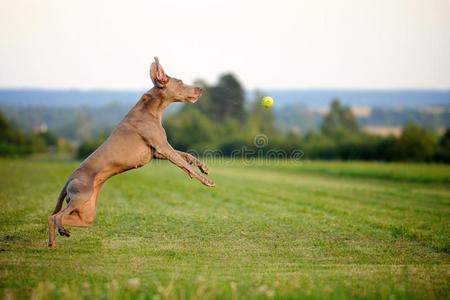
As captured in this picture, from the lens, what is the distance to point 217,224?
13.3 m

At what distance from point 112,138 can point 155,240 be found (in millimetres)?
1860

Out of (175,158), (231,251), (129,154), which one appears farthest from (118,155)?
(231,251)

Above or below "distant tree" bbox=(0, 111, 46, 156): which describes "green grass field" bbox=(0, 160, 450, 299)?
above

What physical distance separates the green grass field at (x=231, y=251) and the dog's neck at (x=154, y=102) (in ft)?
6.94

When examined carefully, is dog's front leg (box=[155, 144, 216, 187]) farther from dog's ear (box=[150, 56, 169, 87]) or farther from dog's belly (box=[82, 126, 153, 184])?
dog's ear (box=[150, 56, 169, 87])

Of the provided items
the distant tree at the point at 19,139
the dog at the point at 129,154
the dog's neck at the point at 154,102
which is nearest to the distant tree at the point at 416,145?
the dog at the point at 129,154

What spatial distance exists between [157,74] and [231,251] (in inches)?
126

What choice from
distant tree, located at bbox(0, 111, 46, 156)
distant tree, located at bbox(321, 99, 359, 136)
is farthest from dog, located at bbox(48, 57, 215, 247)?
distant tree, located at bbox(321, 99, 359, 136)

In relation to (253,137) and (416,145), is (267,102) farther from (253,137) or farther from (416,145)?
(253,137)

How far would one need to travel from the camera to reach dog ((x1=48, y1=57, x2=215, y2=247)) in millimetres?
10133

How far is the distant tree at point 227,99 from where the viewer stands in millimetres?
104250

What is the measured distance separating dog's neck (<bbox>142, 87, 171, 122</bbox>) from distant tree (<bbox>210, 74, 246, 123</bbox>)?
302ft

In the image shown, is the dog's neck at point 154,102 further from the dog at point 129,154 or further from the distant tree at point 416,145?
the distant tree at point 416,145

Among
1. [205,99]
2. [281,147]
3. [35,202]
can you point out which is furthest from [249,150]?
→ [35,202]
